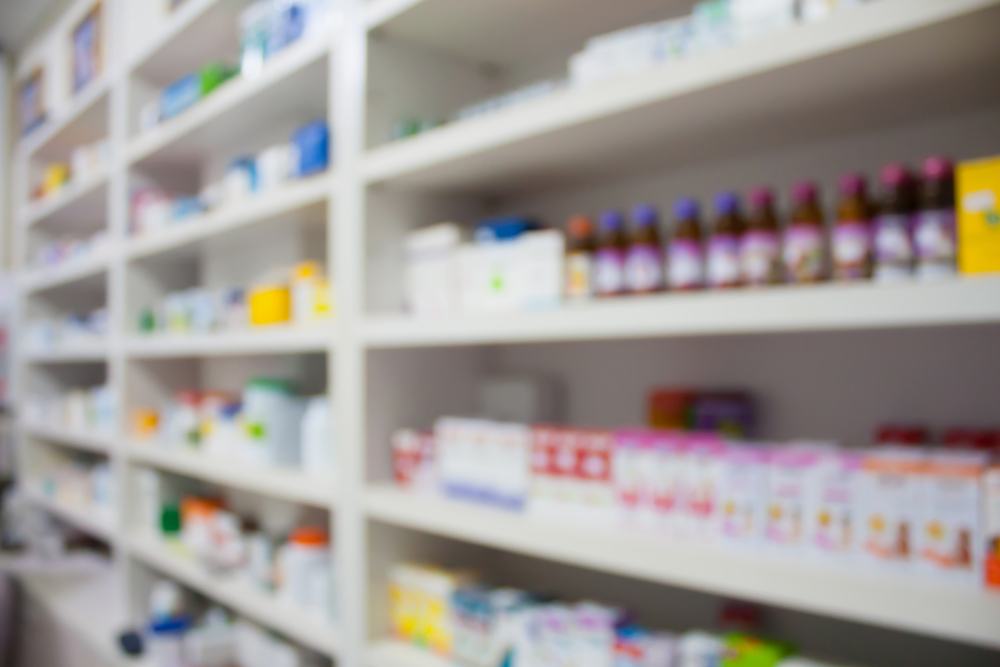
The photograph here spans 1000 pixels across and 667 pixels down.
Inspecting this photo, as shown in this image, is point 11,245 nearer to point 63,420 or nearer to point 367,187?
point 63,420

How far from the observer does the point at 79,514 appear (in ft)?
12.7

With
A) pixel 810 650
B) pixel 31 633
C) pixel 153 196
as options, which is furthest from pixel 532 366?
pixel 31 633

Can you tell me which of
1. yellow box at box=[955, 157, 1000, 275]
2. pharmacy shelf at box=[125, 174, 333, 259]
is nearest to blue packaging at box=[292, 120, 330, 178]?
pharmacy shelf at box=[125, 174, 333, 259]

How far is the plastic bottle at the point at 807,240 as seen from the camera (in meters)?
1.30

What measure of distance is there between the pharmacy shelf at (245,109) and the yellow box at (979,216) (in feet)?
5.36

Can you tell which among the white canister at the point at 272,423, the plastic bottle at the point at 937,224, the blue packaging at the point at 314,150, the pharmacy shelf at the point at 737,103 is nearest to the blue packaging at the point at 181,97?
the blue packaging at the point at 314,150

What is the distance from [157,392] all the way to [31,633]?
1.39m

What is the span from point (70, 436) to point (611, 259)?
3587 mm

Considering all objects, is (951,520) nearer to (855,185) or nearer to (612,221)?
(855,185)

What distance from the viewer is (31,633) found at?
12.0 ft

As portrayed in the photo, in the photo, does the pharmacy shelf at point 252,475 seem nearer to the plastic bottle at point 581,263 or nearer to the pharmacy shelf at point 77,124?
the plastic bottle at point 581,263

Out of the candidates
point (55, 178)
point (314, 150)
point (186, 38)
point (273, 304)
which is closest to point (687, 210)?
point (314, 150)

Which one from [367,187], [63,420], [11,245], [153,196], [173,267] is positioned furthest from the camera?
[11,245]

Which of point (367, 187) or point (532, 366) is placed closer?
point (367, 187)
